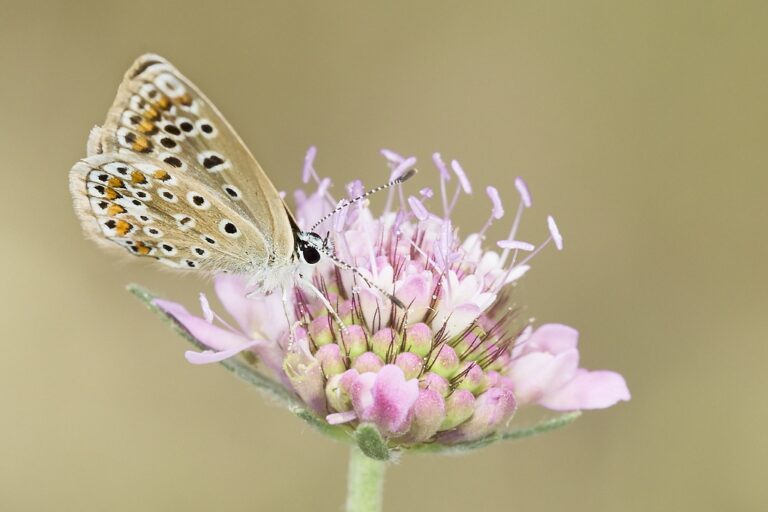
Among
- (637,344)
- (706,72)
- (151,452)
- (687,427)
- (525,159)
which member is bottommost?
(151,452)

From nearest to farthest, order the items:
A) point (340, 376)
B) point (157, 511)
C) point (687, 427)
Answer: point (340, 376) → point (157, 511) → point (687, 427)

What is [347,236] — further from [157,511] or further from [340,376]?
[157,511]

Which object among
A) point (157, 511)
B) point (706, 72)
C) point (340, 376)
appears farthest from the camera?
point (706, 72)

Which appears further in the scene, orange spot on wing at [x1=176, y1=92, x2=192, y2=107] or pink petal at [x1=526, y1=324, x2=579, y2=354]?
pink petal at [x1=526, y1=324, x2=579, y2=354]

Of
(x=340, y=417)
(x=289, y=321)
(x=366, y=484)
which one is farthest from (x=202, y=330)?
(x=366, y=484)

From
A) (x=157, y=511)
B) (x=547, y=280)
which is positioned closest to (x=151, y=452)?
(x=157, y=511)

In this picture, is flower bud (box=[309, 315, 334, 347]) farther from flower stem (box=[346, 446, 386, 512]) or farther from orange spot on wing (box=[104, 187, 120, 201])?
orange spot on wing (box=[104, 187, 120, 201])

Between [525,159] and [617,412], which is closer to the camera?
[617,412]

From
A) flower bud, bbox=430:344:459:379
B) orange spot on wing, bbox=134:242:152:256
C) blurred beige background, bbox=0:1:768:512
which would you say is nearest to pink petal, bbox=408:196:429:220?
flower bud, bbox=430:344:459:379
